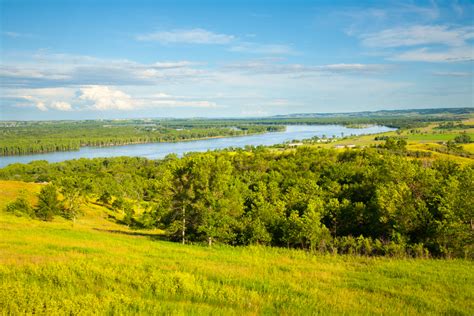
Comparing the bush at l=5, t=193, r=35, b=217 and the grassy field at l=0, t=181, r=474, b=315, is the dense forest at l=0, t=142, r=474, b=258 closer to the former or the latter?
the grassy field at l=0, t=181, r=474, b=315

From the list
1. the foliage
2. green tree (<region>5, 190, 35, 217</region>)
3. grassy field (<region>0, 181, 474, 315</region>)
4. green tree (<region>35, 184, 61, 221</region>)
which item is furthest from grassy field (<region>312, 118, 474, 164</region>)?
green tree (<region>5, 190, 35, 217</region>)

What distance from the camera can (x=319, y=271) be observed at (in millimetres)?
11820

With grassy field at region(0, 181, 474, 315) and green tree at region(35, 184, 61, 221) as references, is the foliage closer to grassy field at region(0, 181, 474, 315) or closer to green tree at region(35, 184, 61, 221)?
grassy field at region(0, 181, 474, 315)

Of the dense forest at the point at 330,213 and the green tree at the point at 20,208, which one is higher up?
the dense forest at the point at 330,213

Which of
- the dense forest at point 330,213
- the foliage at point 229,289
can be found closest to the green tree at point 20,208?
the dense forest at point 330,213

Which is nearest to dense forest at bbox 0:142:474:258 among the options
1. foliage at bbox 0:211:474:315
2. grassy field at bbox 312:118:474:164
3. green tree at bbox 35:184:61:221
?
foliage at bbox 0:211:474:315

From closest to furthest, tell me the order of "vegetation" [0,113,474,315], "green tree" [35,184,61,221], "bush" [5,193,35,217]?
"vegetation" [0,113,474,315]
"bush" [5,193,35,217]
"green tree" [35,184,61,221]

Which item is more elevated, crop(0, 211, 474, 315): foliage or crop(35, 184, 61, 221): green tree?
crop(0, 211, 474, 315): foliage

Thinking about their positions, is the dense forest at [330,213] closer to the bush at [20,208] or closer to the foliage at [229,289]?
the foliage at [229,289]

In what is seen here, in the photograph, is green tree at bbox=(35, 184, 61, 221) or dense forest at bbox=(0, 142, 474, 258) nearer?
dense forest at bbox=(0, 142, 474, 258)

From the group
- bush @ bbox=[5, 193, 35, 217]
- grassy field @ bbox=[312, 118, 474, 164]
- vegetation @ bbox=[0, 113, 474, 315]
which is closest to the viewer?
vegetation @ bbox=[0, 113, 474, 315]

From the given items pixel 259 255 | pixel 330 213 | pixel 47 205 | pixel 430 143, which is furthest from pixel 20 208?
pixel 430 143

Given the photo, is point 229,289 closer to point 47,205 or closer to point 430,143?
point 47,205

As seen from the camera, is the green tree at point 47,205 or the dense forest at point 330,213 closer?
the dense forest at point 330,213
